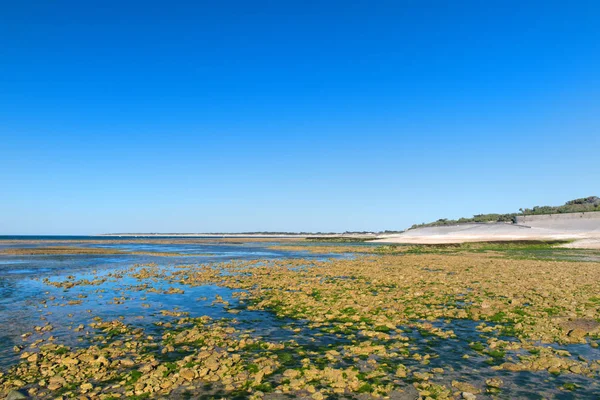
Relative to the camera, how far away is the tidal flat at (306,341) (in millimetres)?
9375

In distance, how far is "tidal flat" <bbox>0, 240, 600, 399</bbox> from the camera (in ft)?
30.8

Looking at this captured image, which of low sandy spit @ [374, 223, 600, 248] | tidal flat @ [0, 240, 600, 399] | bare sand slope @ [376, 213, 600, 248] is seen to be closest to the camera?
tidal flat @ [0, 240, 600, 399]

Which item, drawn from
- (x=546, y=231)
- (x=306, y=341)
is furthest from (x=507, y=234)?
(x=306, y=341)

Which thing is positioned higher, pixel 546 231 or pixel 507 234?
pixel 546 231

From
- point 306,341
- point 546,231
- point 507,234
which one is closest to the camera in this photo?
point 306,341

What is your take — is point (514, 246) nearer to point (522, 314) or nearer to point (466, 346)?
point (522, 314)

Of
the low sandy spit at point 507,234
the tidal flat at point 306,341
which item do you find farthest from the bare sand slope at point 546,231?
the tidal flat at point 306,341

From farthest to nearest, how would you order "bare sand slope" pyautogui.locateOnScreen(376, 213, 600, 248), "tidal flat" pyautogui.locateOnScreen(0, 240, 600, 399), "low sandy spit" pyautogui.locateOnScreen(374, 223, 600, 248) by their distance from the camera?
1. "bare sand slope" pyautogui.locateOnScreen(376, 213, 600, 248)
2. "low sandy spit" pyautogui.locateOnScreen(374, 223, 600, 248)
3. "tidal flat" pyautogui.locateOnScreen(0, 240, 600, 399)

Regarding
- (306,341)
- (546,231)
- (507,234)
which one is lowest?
(306,341)

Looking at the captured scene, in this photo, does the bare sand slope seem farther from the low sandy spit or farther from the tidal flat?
the tidal flat

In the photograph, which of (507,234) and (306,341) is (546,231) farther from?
(306,341)

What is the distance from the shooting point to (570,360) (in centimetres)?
1098

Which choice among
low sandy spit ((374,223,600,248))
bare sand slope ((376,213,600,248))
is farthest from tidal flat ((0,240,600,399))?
bare sand slope ((376,213,600,248))

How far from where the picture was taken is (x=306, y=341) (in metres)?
13.1
